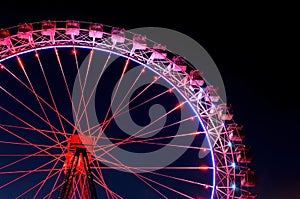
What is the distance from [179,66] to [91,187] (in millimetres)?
6606

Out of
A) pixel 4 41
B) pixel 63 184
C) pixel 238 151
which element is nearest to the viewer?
pixel 63 184

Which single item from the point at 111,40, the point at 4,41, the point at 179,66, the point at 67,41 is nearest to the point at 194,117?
the point at 179,66

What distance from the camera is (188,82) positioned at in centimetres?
1878

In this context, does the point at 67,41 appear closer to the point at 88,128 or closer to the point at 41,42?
the point at 41,42

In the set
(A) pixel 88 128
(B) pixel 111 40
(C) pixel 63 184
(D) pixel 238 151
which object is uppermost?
(B) pixel 111 40

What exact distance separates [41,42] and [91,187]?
6421mm

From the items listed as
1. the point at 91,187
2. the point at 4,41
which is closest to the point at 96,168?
the point at 91,187

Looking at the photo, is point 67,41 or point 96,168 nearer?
point 96,168

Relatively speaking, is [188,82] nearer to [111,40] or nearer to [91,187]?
[111,40]

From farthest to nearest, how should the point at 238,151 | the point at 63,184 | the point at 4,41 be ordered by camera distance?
1. the point at 238,151
2. the point at 4,41
3. the point at 63,184

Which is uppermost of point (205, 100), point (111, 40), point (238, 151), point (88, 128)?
point (111, 40)

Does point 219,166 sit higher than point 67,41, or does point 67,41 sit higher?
point 67,41

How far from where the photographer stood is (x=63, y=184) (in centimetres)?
1457

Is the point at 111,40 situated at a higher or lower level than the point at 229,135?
higher
